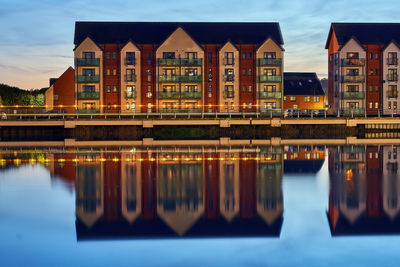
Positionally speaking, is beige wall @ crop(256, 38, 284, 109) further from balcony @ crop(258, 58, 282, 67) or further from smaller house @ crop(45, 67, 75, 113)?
smaller house @ crop(45, 67, 75, 113)

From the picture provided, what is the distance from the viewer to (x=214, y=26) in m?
80.6

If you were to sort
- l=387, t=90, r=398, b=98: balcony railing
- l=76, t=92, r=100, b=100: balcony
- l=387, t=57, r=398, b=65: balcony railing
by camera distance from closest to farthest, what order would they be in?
l=76, t=92, r=100, b=100: balcony → l=387, t=57, r=398, b=65: balcony railing → l=387, t=90, r=398, b=98: balcony railing

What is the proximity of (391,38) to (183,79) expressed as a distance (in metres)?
35.8

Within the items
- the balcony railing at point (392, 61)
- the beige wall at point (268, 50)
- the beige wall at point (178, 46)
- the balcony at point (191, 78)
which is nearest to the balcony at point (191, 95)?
the beige wall at point (178, 46)

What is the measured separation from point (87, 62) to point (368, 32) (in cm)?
4720

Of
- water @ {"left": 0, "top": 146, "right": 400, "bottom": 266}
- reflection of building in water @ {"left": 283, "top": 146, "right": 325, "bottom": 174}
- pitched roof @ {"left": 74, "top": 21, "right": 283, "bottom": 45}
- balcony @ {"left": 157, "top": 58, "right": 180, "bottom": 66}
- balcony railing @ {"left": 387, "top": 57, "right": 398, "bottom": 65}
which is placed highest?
pitched roof @ {"left": 74, "top": 21, "right": 283, "bottom": 45}

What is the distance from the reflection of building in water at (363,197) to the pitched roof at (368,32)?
186 ft

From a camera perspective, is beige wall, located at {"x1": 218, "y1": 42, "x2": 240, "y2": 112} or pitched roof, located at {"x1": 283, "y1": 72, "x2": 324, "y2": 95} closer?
beige wall, located at {"x1": 218, "y1": 42, "x2": 240, "y2": 112}

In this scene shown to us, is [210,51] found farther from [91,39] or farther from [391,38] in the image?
[391,38]

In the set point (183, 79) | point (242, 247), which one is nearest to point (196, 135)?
point (183, 79)

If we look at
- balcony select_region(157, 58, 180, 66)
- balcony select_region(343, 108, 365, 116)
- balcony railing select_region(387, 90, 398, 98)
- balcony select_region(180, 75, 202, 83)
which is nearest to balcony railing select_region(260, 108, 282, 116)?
balcony select_region(343, 108, 365, 116)

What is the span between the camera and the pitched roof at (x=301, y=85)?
104250 mm

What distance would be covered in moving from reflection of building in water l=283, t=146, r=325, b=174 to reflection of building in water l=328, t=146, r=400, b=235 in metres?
0.88

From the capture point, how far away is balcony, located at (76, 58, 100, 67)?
75.1 m
